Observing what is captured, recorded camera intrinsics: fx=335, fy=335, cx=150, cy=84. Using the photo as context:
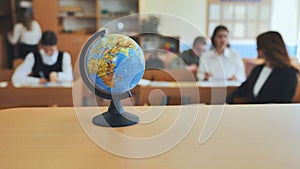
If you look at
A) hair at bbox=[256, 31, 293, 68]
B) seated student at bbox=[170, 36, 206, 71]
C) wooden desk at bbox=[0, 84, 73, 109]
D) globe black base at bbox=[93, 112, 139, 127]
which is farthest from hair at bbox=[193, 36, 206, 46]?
globe black base at bbox=[93, 112, 139, 127]

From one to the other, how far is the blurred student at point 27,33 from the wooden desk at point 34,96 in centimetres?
269

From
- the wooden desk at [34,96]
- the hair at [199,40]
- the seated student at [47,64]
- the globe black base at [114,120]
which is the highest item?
the hair at [199,40]

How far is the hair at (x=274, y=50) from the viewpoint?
90.3 inches

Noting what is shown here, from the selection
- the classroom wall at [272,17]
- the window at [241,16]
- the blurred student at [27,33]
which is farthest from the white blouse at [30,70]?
the window at [241,16]

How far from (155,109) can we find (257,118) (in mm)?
393

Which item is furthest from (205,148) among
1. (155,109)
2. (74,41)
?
(74,41)

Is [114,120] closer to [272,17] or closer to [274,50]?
[274,50]

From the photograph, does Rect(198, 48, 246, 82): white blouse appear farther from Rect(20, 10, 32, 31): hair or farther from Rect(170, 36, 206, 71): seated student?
Rect(20, 10, 32, 31): hair

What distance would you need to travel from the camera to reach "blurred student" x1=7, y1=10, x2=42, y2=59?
5121 millimetres

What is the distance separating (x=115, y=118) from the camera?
3.70ft

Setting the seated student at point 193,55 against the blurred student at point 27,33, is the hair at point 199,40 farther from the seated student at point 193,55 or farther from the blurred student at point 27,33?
the blurred student at point 27,33

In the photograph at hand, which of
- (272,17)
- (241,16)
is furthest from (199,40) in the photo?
(272,17)

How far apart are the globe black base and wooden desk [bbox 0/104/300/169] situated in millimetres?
30

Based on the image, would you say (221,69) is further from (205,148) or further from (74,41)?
(74,41)
